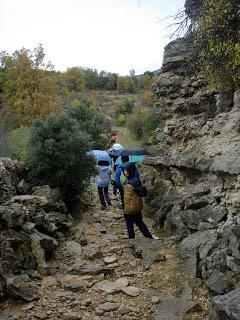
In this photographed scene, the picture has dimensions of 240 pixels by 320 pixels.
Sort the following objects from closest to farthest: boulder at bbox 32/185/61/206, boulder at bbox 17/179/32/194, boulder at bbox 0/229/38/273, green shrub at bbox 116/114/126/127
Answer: boulder at bbox 0/229/38/273 → boulder at bbox 32/185/61/206 → boulder at bbox 17/179/32/194 → green shrub at bbox 116/114/126/127

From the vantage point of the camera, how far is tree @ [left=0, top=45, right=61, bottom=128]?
28703 millimetres

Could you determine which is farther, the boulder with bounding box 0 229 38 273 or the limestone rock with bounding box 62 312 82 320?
the boulder with bounding box 0 229 38 273

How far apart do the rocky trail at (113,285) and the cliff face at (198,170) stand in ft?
1.45

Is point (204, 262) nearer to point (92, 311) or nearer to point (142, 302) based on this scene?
point (142, 302)

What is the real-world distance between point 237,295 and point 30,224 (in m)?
5.03

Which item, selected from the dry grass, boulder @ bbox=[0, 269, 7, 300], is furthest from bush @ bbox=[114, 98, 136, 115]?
boulder @ bbox=[0, 269, 7, 300]

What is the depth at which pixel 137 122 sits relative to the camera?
136 ft

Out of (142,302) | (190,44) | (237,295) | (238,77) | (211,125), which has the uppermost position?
(190,44)

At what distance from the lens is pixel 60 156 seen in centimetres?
1174

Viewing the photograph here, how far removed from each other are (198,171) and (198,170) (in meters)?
0.13

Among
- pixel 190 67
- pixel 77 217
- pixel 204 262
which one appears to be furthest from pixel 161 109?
pixel 204 262

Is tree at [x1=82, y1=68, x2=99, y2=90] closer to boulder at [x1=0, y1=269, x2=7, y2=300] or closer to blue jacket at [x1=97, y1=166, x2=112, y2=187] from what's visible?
blue jacket at [x1=97, y1=166, x2=112, y2=187]

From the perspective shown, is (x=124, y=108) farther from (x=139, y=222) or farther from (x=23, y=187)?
(x=139, y=222)

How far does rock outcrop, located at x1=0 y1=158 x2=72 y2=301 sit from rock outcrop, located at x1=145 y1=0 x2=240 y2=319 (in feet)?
9.14
